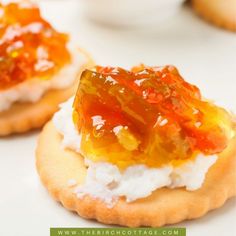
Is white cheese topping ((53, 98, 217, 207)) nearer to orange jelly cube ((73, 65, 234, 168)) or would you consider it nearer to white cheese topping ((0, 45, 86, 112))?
orange jelly cube ((73, 65, 234, 168))

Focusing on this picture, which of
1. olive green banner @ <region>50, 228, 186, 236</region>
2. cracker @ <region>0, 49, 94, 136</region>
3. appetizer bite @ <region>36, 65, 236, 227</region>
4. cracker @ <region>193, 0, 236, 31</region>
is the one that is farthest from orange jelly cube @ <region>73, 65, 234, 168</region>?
cracker @ <region>193, 0, 236, 31</region>

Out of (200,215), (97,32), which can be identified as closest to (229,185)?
(200,215)

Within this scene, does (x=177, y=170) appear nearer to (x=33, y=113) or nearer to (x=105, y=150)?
(x=105, y=150)

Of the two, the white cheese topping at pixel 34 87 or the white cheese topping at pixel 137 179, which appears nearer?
the white cheese topping at pixel 137 179

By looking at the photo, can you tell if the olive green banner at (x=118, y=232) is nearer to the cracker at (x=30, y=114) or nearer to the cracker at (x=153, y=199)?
the cracker at (x=153, y=199)

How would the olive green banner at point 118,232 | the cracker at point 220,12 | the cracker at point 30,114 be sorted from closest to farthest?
the olive green banner at point 118,232 < the cracker at point 30,114 < the cracker at point 220,12

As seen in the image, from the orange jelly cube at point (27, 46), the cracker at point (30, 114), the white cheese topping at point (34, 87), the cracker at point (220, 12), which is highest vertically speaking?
the cracker at point (220, 12)

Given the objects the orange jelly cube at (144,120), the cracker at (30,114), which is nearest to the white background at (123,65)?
the cracker at (30,114)

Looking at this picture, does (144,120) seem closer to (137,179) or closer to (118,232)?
(137,179)
